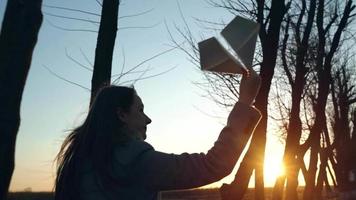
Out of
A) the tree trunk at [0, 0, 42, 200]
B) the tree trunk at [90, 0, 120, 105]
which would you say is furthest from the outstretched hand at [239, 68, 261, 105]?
the tree trunk at [90, 0, 120, 105]

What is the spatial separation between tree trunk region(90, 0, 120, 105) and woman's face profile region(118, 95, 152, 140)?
4323mm

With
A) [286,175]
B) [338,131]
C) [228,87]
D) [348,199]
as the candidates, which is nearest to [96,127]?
[228,87]

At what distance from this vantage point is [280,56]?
16.5 meters

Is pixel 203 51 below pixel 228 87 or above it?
below

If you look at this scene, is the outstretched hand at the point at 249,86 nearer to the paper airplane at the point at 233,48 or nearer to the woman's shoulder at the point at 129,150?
the paper airplane at the point at 233,48

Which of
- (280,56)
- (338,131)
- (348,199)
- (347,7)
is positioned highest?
(347,7)

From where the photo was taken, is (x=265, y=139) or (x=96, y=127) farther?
(x=265, y=139)

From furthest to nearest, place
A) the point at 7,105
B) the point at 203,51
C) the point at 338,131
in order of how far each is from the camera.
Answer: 1. the point at 338,131
2. the point at 7,105
3. the point at 203,51

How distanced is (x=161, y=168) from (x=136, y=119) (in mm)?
372

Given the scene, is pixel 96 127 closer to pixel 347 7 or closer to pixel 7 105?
pixel 7 105

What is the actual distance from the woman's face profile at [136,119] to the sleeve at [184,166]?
8.6 inches

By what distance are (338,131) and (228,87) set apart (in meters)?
10.8

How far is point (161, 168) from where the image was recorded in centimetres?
198

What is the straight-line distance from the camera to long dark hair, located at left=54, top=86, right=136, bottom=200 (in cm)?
214
